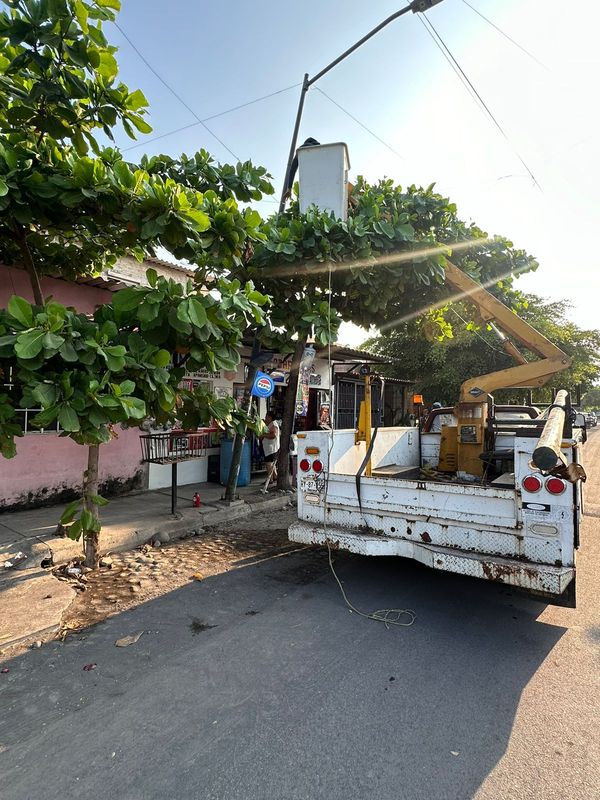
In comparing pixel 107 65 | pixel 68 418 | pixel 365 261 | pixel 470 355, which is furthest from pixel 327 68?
pixel 470 355

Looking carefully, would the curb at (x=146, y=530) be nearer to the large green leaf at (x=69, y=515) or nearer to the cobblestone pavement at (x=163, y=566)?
the cobblestone pavement at (x=163, y=566)

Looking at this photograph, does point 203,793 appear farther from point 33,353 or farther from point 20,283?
point 20,283

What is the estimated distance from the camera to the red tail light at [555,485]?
11.3ft

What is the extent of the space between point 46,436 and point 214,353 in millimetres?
4991

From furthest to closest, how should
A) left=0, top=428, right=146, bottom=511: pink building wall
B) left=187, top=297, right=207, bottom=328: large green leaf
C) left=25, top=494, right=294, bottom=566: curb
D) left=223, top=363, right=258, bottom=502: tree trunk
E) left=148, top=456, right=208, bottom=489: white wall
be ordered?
left=148, top=456, right=208, bottom=489: white wall < left=223, top=363, right=258, bottom=502: tree trunk < left=0, top=428, right=146, bottom=511: pink building wall < left=25, top=494, right=294, bottom=566: curb < left=187, top=297, right=207, bottom=328: large green leaf

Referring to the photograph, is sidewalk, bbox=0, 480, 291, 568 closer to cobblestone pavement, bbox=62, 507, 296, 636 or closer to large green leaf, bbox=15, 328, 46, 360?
cobblestone pavement, bbox=62, 507, 296, 636

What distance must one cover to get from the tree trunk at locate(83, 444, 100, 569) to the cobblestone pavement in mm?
178

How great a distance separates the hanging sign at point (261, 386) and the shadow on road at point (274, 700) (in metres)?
4.76

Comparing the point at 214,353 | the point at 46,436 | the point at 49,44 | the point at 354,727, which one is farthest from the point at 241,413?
the point at 46,436

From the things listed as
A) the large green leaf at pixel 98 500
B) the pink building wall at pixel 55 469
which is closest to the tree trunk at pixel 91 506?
the large green leaf at pixel 98 500

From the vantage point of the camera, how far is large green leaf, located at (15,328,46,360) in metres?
2.70

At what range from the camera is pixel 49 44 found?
3.18m

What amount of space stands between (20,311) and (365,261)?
5229 mm

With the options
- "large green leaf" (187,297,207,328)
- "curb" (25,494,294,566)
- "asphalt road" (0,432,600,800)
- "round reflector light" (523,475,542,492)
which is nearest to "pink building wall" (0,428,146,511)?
"curb" (25,494,294,566)
